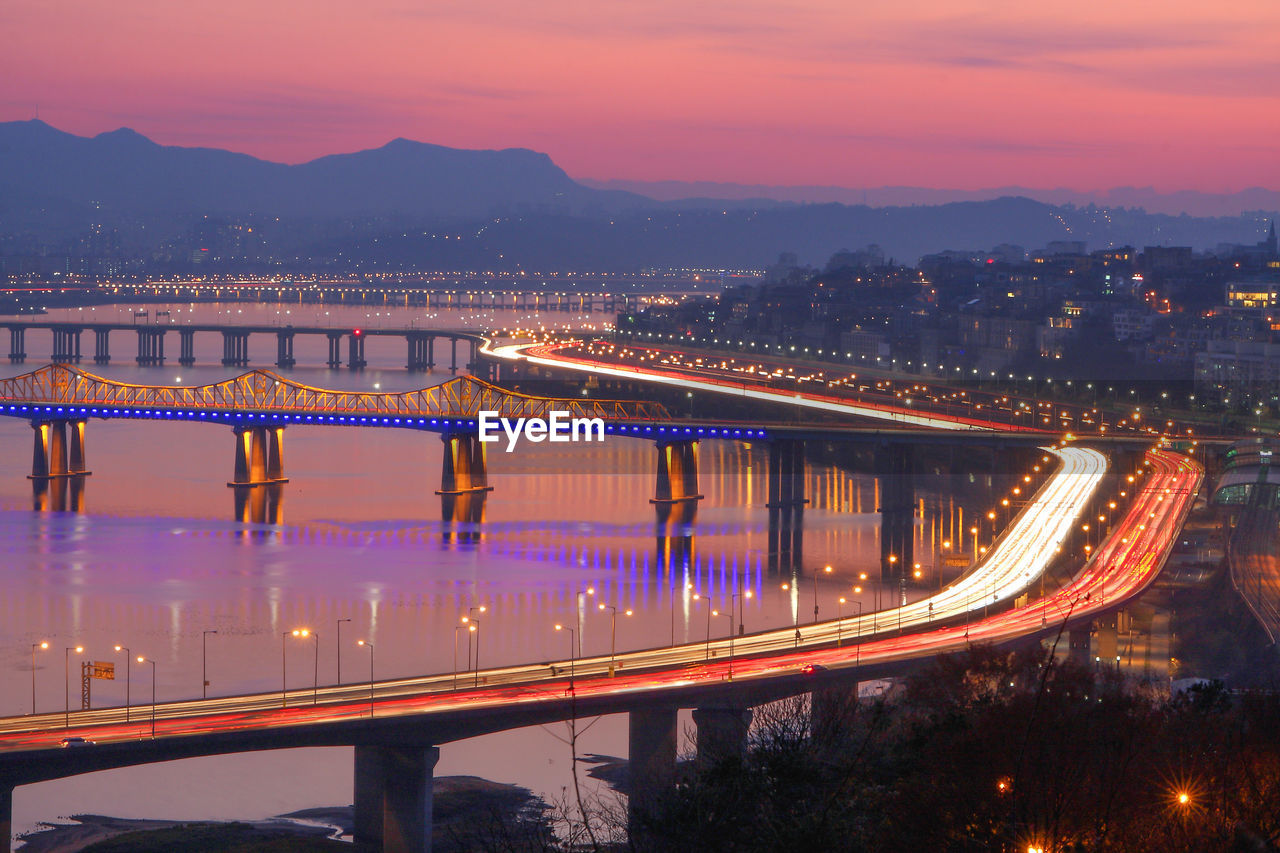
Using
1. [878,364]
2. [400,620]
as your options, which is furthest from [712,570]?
[878,364]

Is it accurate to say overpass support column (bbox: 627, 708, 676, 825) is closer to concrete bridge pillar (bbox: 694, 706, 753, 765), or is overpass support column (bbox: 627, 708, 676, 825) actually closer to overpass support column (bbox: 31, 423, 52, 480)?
concrete bridge pillar (bbox: 694, 706, 753, 765)

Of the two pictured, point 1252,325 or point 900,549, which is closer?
point 900,549

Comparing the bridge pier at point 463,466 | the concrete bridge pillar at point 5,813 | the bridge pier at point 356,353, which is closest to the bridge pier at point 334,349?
the bridge pier at point 356,353

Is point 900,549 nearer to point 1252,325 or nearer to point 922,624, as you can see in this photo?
point 922,624

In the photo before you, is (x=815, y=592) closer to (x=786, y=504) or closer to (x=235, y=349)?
(x=786, y=504)

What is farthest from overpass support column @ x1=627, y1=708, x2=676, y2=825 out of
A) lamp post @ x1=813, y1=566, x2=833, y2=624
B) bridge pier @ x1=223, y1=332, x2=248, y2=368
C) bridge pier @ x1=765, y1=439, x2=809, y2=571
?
bridge pier @ x1=223, y1=332, x2=248, y2=368

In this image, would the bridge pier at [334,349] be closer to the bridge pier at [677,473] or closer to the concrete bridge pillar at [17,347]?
the concrete bridge pillar at [17,347]
